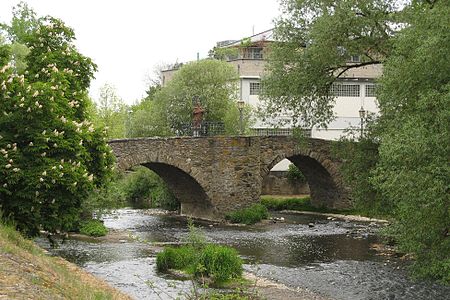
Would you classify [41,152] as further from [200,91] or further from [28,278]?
[200,91]

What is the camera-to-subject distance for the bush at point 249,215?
109 ft

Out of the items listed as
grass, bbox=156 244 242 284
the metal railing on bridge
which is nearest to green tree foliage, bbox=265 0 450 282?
grass, bbox=156 244 242 284

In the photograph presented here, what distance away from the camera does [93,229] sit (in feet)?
86.0

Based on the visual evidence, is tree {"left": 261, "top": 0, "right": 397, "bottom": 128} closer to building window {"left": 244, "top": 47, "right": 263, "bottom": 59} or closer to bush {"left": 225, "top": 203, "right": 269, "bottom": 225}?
bush {"left": 225, "top": 203, "right": 269, "bottom": 225}

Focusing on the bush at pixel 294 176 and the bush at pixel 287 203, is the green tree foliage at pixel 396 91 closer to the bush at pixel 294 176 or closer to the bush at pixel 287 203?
the bush at pixel 287 203

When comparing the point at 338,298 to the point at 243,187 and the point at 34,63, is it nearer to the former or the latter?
the point at 34,63

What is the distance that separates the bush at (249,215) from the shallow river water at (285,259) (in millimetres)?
1020

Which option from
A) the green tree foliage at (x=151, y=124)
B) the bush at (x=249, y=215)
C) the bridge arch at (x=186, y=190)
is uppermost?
the green tree foliage at (x=151, y=124)

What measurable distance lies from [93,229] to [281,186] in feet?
72.0

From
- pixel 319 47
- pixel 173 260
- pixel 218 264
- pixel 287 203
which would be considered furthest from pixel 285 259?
pixel 287 203

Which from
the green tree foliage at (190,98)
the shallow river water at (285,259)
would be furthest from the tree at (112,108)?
the shallow river water at (285,259)

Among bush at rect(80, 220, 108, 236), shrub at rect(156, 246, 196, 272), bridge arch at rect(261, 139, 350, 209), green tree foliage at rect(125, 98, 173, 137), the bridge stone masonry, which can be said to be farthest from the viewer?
green tree foliage at rect(125, 98, 173, 137)

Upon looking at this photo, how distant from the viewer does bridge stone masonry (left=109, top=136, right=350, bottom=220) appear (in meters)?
32.0

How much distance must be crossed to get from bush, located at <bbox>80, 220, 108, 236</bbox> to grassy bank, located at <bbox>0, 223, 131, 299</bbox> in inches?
493
